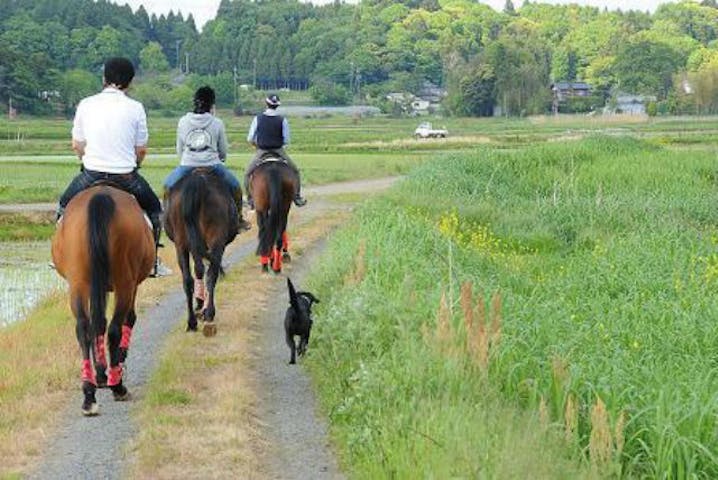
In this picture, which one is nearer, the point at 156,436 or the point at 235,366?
the point at 156,436

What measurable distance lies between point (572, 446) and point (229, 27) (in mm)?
173105

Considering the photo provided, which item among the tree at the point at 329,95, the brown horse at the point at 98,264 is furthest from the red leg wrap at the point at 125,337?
the tree at the point at 329,95

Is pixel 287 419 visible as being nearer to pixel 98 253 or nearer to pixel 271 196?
pixel 98 253

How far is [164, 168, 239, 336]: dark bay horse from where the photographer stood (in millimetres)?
10969

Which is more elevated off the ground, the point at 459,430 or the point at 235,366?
the point at 459,430

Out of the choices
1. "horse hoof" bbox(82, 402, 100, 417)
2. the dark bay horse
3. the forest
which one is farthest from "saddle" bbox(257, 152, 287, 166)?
the forest

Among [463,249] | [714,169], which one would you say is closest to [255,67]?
[714,169]

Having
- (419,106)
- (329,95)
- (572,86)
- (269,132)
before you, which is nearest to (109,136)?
(269,132)

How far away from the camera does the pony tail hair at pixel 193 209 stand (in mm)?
10961

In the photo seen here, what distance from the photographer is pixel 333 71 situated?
15112 centimetres

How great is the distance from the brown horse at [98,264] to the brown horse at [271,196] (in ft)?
19.9

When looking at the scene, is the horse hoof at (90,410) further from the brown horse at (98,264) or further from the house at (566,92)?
the house at (566,92)

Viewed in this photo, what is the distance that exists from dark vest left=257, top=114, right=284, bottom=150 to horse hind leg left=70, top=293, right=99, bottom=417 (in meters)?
6.92

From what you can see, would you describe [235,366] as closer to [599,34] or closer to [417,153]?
[417,153]
